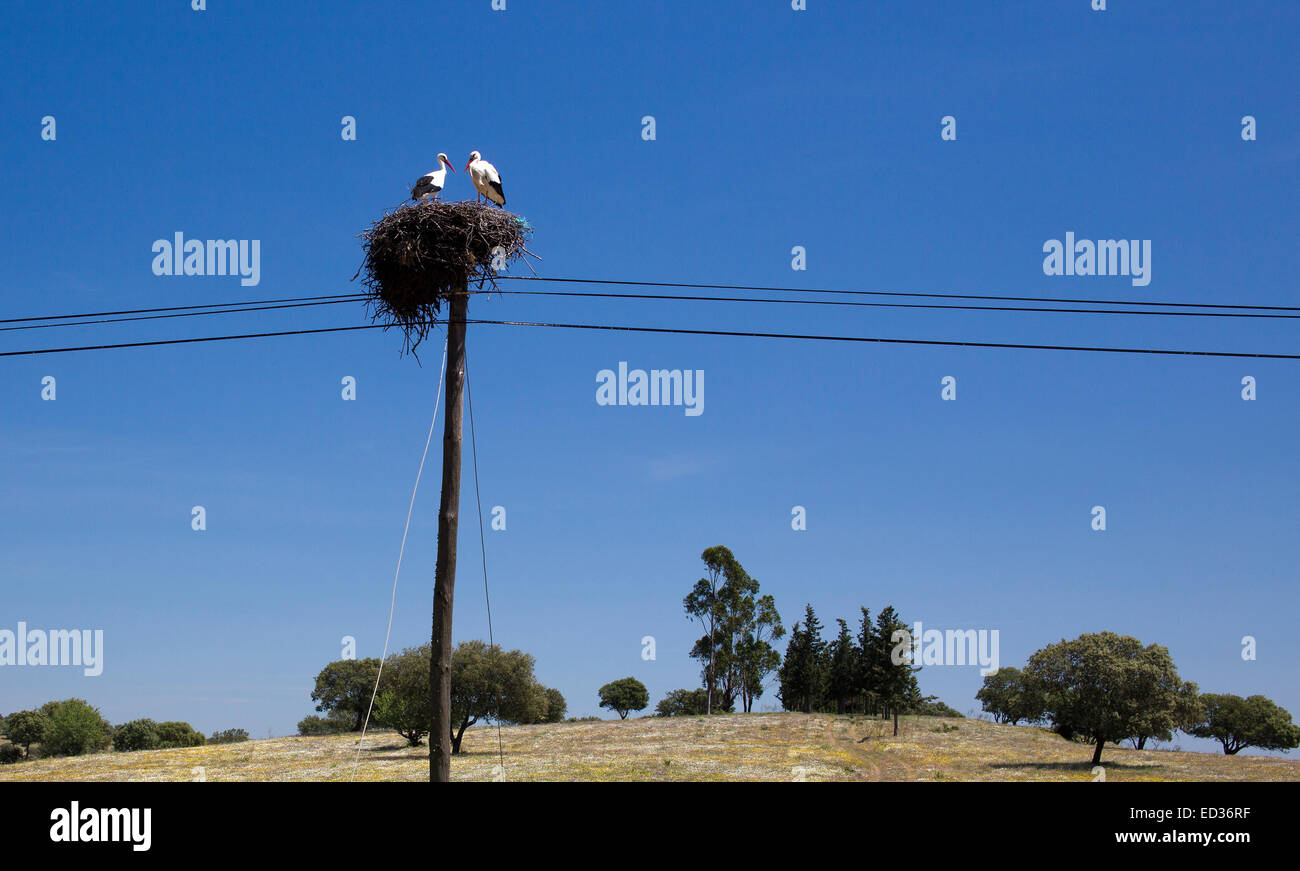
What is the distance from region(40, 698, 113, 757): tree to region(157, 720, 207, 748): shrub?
5155mm

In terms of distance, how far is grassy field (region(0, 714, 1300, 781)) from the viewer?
39812 millimetres

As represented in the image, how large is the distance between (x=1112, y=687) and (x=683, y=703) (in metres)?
57.7

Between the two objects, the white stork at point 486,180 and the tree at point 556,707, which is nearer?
the white stork at point 486,180

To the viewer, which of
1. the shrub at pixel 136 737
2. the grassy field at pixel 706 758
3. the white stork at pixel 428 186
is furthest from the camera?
the shrub at pixel 136 737

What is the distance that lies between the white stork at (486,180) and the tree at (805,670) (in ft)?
250

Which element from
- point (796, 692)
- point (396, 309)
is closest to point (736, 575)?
point (796, 692)

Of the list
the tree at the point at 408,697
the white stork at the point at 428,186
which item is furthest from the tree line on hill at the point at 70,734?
the white stork at the point at 428,186

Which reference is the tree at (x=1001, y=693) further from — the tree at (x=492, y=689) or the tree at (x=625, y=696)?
the tree at (x=492, y=689)

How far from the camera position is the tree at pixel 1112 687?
150 feet

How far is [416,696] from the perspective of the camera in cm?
5322

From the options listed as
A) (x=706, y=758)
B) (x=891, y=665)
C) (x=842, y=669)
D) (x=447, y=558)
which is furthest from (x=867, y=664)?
(x=447, y=558)

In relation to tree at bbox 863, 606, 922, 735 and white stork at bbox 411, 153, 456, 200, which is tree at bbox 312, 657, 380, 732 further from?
white stork at bbox 411, 153, 456, 200

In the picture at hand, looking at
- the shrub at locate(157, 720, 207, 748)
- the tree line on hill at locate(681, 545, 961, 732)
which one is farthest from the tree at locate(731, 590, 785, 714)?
the shrub at locate(157, 720, 207, 748)

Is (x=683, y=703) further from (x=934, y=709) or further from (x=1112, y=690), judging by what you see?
(x=1112, y=690)
